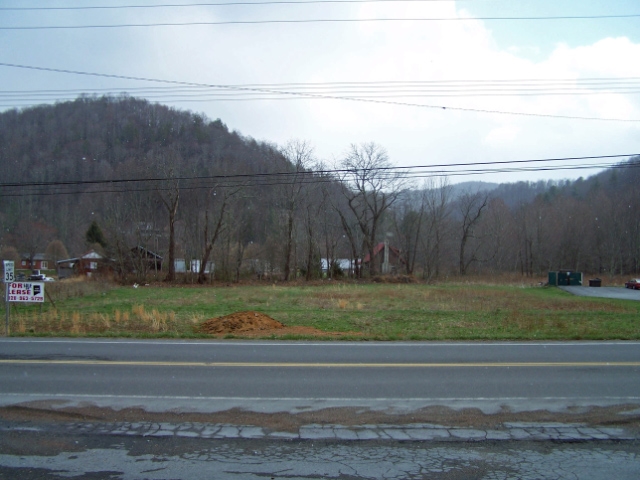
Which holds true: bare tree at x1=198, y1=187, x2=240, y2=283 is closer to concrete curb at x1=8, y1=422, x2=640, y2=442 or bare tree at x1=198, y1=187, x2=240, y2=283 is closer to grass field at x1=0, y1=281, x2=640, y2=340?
grass field at x1=0, y1=281, x2=640, y2=340

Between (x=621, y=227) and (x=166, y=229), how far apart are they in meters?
64.3

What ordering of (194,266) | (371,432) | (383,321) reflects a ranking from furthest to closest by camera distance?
1. (194,266)
2. (383,321)
3. (371,432)

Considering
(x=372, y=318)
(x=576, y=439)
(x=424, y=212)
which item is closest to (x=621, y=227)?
(x=424, y=212)

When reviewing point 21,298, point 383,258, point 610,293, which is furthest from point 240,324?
point 383,258

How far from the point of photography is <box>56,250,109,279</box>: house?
5817 cm

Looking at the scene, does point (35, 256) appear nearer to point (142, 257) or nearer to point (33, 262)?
point (33, 262)

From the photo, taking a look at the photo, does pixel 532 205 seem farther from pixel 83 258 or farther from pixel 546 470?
pixel 546 470

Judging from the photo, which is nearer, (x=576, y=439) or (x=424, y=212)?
(x=576, y=439)

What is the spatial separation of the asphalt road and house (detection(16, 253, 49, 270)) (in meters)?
66.5

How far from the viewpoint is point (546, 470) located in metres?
5.20

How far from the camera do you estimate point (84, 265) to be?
211 feet

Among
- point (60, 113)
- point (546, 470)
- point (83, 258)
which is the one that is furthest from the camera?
point (83, 258)

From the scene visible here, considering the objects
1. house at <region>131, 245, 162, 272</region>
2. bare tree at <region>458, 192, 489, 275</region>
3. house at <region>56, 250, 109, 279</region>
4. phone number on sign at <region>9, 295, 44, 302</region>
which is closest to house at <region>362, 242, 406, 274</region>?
bare tree at <region>458, 192, 489, 275</region>

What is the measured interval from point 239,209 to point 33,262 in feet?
118
